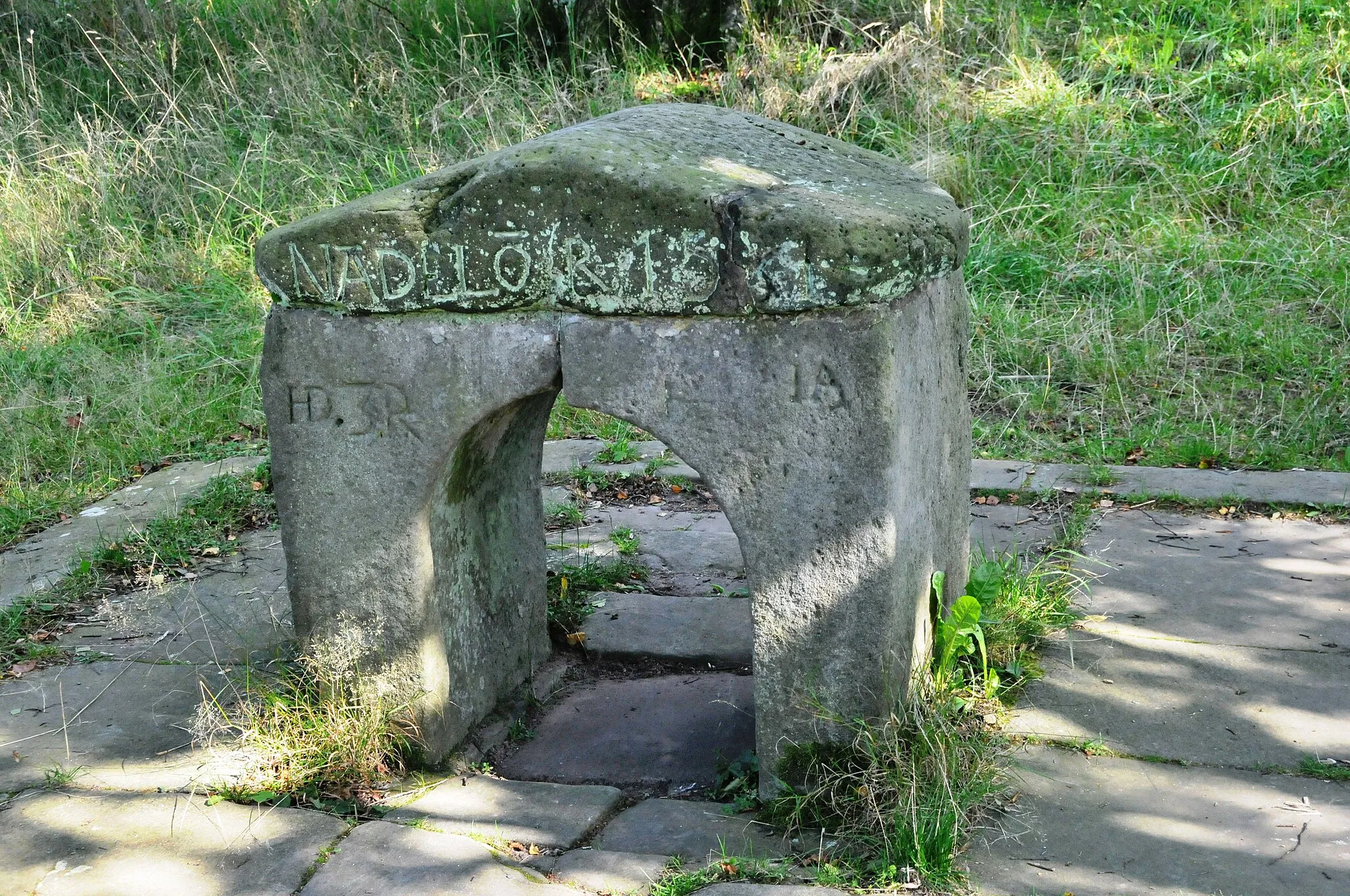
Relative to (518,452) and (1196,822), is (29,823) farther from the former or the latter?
(1196,822)

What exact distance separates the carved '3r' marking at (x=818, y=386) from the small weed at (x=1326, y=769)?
4.48 feet

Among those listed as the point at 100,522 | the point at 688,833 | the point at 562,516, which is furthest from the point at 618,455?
the point at 688,833

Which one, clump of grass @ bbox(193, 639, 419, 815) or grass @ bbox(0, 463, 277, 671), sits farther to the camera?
grass @ bbox(0, 463, 277, 671)

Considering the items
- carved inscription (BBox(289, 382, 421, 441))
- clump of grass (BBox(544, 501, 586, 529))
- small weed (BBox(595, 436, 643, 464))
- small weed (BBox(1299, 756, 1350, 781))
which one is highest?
carved inscription (BBox(289, 382, 421, 441))

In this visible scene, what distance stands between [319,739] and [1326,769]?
2.30 metres

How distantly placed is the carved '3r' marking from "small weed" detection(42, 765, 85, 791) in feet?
6.24

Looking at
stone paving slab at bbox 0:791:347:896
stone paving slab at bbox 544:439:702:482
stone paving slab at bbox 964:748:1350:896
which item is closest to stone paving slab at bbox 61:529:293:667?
stone paving slab at bbox 0:791:347:896

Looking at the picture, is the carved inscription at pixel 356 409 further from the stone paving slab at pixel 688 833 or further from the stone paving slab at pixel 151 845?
the stone paving slab at pixel 688 833

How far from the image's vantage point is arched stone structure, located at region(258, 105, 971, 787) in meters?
2.44

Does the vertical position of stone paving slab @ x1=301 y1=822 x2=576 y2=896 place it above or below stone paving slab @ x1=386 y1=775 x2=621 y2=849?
above

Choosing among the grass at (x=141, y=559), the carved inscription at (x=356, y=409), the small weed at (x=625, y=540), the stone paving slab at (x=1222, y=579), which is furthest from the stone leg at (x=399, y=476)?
the stone paving slab at (x=1222, y=579)

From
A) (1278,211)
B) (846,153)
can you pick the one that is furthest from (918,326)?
(1278,211)

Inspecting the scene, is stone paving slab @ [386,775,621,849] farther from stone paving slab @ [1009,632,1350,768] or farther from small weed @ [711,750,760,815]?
stone paving slab @ [1009,632,1350,768]

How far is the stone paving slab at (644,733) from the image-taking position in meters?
3.01
